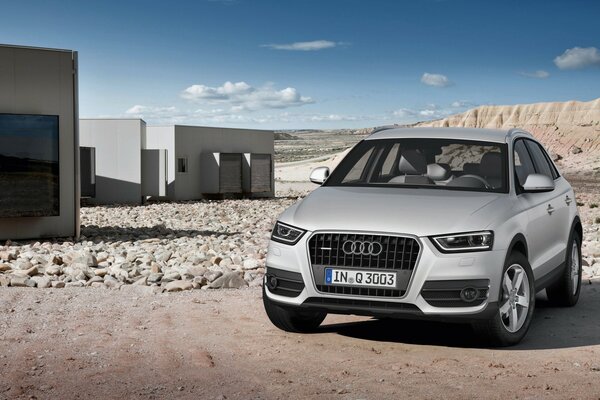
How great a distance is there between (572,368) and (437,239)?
138 cm

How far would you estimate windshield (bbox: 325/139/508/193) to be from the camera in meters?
7.70

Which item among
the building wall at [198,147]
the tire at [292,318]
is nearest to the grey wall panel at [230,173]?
the building wall at [198,147]

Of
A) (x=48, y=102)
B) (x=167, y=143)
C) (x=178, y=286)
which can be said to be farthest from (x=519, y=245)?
(x=167, y=143)

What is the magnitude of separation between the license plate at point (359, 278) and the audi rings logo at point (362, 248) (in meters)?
0.14

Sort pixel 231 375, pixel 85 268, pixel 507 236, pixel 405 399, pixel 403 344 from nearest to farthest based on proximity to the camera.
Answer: pixel 405 399
pixel 231 375
pixel 507 236
pixel 403 344
pixel 85 268

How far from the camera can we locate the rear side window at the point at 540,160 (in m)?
8.77

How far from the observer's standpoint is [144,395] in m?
5.53

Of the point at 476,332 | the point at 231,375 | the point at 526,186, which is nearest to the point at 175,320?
the point at 231,375

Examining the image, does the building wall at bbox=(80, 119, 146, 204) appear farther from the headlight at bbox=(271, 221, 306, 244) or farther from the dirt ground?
the headlight at bbox=(271, 221, 306, 244)

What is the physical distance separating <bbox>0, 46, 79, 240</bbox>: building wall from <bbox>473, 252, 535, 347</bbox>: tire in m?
12.5

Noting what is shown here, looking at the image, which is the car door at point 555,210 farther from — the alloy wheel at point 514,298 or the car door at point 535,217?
the alloy wheel at point 514,298

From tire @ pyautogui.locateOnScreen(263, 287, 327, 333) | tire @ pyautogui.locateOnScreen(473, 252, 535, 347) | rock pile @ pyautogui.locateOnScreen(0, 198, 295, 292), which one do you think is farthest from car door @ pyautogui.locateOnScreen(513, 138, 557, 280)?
rock pile @ pyautogui.locateOnScreen(0, 198, 295, 292)

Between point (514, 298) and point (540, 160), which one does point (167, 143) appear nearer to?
point (540, 160)

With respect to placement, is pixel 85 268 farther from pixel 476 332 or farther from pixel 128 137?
pixel 128 137
